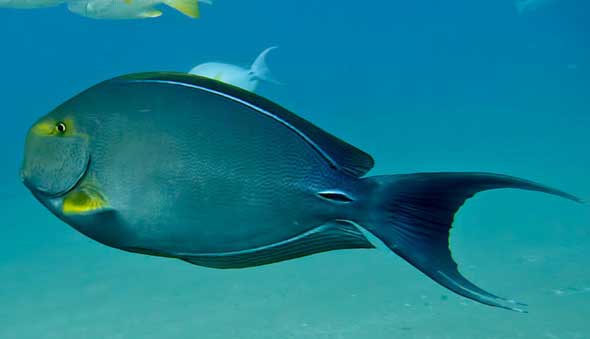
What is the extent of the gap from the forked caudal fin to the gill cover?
0.48m

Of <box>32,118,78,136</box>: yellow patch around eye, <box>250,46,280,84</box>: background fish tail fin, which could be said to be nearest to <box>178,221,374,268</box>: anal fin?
<box>32,118,78,136</box>: yellow patch around eye

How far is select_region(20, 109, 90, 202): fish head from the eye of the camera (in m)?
0.90

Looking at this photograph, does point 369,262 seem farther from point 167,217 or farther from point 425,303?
point 167,217

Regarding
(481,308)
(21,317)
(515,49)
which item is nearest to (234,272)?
(21,317)

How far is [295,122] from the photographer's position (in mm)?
909

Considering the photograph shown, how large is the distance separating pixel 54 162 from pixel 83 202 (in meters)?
0.09

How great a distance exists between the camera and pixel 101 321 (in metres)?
6.37

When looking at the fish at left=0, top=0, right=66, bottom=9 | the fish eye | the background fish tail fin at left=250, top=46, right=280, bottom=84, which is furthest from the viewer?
the background fish tail fin at left=250, top=46, right=280, bottom=84

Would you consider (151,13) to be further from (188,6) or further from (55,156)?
(55,156)

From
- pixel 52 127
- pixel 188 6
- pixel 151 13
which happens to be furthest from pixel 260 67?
pixel 52 127

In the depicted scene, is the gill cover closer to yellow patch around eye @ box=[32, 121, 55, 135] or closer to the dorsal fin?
yellow patch around eye @ box=[32, 121, 55, 135]

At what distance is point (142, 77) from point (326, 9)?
65.8 meters

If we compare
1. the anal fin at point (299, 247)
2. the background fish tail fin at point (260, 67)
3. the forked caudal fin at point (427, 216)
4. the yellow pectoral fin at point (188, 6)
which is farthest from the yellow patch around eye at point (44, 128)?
the background fish tail fin at point (260, 67)

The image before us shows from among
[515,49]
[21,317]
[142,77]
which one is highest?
[515,49]
